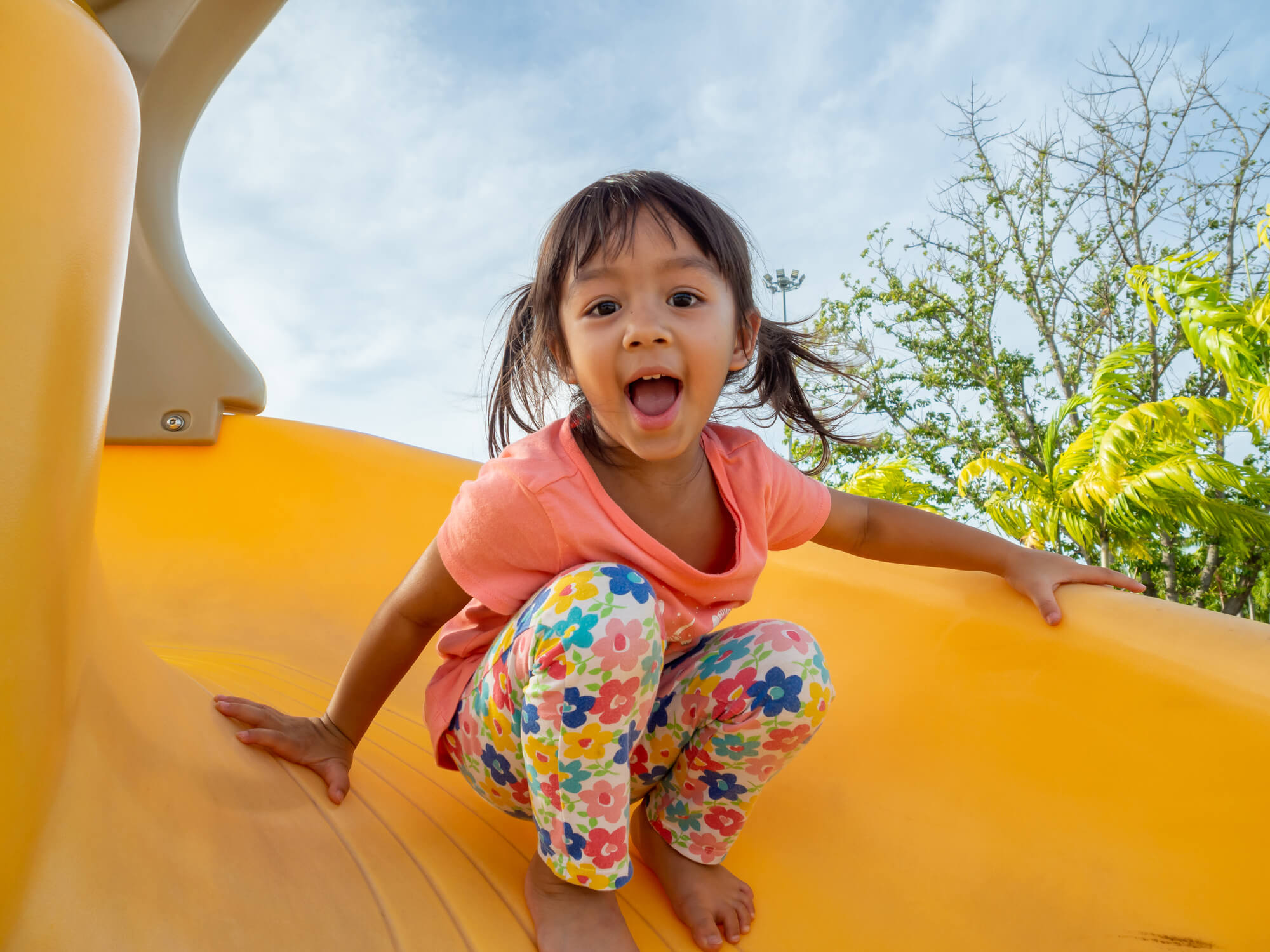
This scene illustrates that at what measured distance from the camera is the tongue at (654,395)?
3.11ft

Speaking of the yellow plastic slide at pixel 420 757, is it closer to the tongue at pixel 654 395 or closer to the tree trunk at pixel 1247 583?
the tongue at pixel 654 395

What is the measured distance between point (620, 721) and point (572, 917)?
0.16m

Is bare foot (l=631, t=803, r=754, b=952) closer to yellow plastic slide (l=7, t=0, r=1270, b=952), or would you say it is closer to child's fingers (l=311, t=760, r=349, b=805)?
yellow plastic slide (l=7, t=0, r=1270, b=952)

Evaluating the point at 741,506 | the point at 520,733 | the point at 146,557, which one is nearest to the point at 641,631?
the point at 520,733

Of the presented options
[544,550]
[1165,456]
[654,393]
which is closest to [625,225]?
[654,393]

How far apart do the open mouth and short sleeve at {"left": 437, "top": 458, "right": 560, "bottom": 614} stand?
147 mm

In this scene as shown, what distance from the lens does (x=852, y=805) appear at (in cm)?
105

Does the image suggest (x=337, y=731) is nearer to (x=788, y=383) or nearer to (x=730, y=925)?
(x=730, y=925)

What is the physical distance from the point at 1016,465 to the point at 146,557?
17.2 feet

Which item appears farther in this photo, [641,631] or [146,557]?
[146,557]

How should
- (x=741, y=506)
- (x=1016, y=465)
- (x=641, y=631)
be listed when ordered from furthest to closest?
(x=1016, y=465) → (x=741, y=506) → (x=641, y=631)

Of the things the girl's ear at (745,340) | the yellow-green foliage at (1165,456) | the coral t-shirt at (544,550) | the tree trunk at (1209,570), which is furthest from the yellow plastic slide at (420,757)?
the tree trunk at (1209,570)

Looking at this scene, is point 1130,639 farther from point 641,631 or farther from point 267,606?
point 267,606

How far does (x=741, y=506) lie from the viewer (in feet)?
3.46
